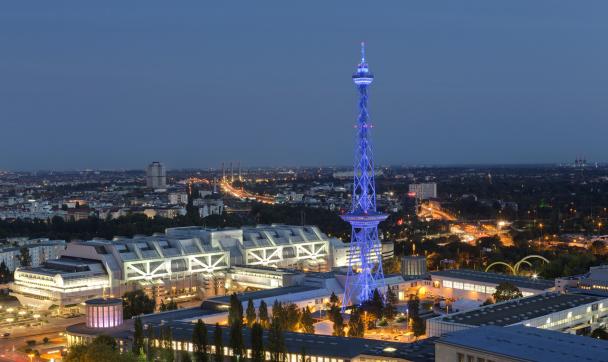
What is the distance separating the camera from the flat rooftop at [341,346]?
18.5 meters

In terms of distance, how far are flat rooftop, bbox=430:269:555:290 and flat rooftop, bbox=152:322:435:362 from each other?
11.0 metres

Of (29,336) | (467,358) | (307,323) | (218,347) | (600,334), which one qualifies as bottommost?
(29,336)

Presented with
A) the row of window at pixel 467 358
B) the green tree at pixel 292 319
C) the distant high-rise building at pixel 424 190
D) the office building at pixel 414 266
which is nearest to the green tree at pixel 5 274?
the office building at pixel 414 266

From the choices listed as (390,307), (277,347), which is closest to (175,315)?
(390,307)

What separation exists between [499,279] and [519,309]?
7586mm

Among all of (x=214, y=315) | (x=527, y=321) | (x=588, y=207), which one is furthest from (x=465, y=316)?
(x=588, y=207)

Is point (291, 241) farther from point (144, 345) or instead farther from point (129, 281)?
point (144, 345)

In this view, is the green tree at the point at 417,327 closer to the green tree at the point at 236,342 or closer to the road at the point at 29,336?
the green tree at the point at 236,342

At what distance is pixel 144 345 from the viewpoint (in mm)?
19938

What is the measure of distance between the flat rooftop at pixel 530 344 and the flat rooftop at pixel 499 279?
1170cm

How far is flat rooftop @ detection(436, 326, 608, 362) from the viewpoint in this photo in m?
15.5

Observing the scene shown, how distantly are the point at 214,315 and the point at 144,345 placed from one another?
5.81 meters

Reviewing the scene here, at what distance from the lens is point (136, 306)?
27.7 m

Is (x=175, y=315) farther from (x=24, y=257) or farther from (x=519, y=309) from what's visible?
(x=24, y=257)
